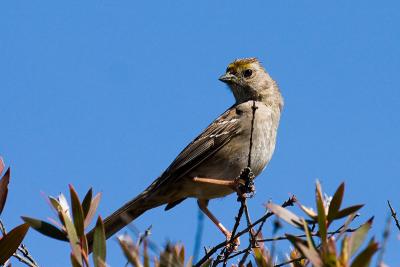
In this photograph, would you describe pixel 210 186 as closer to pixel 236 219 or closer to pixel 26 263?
pixel 236 219

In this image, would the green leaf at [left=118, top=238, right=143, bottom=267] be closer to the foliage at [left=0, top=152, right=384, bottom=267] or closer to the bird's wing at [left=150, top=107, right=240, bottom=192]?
the foliage at [left=0, top=152, right=384, bottom=267]

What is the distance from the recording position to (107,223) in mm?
5422

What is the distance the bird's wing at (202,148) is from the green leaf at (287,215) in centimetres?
Answer: 449

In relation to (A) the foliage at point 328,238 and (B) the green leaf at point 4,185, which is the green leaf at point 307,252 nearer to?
(A) the foliage at point 328,238

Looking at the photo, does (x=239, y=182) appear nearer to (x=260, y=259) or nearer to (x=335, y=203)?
(x=260, y=259)

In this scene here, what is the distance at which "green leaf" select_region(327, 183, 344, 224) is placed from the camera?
2.12 metres

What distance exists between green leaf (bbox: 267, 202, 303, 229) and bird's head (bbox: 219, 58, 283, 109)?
5.68m

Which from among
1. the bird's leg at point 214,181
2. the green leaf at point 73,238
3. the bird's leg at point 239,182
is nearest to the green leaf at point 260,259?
the green leaf at point 73,238

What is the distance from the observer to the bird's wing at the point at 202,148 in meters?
6.62

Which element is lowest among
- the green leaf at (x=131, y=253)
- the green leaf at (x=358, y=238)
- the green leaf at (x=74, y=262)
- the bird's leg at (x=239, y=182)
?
the green leaf at (x=131, y=253)

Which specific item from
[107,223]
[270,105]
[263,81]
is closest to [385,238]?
[107,223]

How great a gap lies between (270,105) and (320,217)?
5596mm

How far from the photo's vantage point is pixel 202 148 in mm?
6824

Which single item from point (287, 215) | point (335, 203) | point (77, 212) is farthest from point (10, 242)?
point (335, 203)
